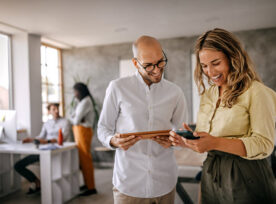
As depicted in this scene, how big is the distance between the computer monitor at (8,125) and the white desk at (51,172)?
1.35ft

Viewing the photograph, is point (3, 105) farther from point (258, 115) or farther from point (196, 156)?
point (258, 115)

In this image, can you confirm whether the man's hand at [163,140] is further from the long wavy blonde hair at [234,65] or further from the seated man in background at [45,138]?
the seated man in background at [45,138]

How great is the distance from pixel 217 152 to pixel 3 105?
16.9ft

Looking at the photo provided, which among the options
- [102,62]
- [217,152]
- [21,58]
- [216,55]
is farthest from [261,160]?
[102,62]

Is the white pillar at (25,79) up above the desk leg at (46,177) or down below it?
above

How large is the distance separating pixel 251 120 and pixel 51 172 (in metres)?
3.11

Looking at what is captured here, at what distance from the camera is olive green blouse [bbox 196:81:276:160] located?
1074 mm

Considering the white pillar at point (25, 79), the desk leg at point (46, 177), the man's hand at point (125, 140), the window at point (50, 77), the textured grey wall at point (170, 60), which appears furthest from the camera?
the window at point (50, 77)

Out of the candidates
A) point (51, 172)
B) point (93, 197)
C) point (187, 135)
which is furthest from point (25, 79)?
point (187, 135)

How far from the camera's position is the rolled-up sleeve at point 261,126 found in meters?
1.07

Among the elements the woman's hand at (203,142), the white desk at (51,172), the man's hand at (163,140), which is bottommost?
the white desk at (51,172)

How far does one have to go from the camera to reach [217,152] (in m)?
1.23

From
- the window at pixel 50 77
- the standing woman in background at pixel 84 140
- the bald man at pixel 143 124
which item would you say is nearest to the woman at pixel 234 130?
the bald man at pixel 143 124

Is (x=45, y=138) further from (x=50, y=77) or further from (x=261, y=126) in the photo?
(x=261, y=126)
